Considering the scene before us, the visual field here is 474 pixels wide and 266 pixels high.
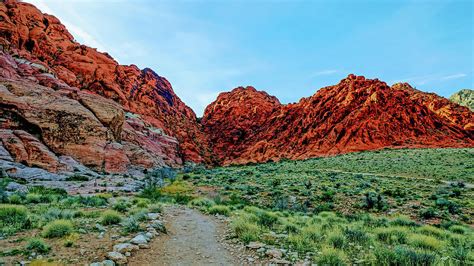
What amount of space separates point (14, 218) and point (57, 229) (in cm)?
258

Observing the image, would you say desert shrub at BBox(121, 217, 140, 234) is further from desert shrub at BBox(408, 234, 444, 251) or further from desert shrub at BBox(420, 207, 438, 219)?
desert shrub at BBox(420, 207, 438, 219)

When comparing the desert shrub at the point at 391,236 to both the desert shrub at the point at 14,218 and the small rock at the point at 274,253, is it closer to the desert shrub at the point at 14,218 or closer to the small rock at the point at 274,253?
the small rock at the point at 274,253

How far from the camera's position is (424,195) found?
19.3 m

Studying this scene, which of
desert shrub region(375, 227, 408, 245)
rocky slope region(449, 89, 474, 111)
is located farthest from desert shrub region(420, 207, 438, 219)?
rocky slope region(449, 89, 474, 111)

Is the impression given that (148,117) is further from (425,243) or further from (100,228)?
(425,243)

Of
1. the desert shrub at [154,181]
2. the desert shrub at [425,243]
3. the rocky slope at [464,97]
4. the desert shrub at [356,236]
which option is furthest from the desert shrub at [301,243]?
the rocky slope at [464,97]

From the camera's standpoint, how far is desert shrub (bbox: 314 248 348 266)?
5.91 metres

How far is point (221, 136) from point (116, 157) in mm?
64460

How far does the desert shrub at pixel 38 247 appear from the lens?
616 centimetres

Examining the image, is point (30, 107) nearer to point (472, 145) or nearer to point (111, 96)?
point (111, 96)

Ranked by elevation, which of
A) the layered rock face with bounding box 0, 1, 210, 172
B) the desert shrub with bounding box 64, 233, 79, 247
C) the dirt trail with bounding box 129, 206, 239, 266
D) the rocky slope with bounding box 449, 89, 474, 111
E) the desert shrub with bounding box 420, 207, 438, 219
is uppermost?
the rocky slope with bounding box 449, 89, 474, 111

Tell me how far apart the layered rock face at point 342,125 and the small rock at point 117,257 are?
207ft

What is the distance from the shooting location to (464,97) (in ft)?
395

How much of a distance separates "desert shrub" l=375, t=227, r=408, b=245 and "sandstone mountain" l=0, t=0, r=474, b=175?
2617cm
